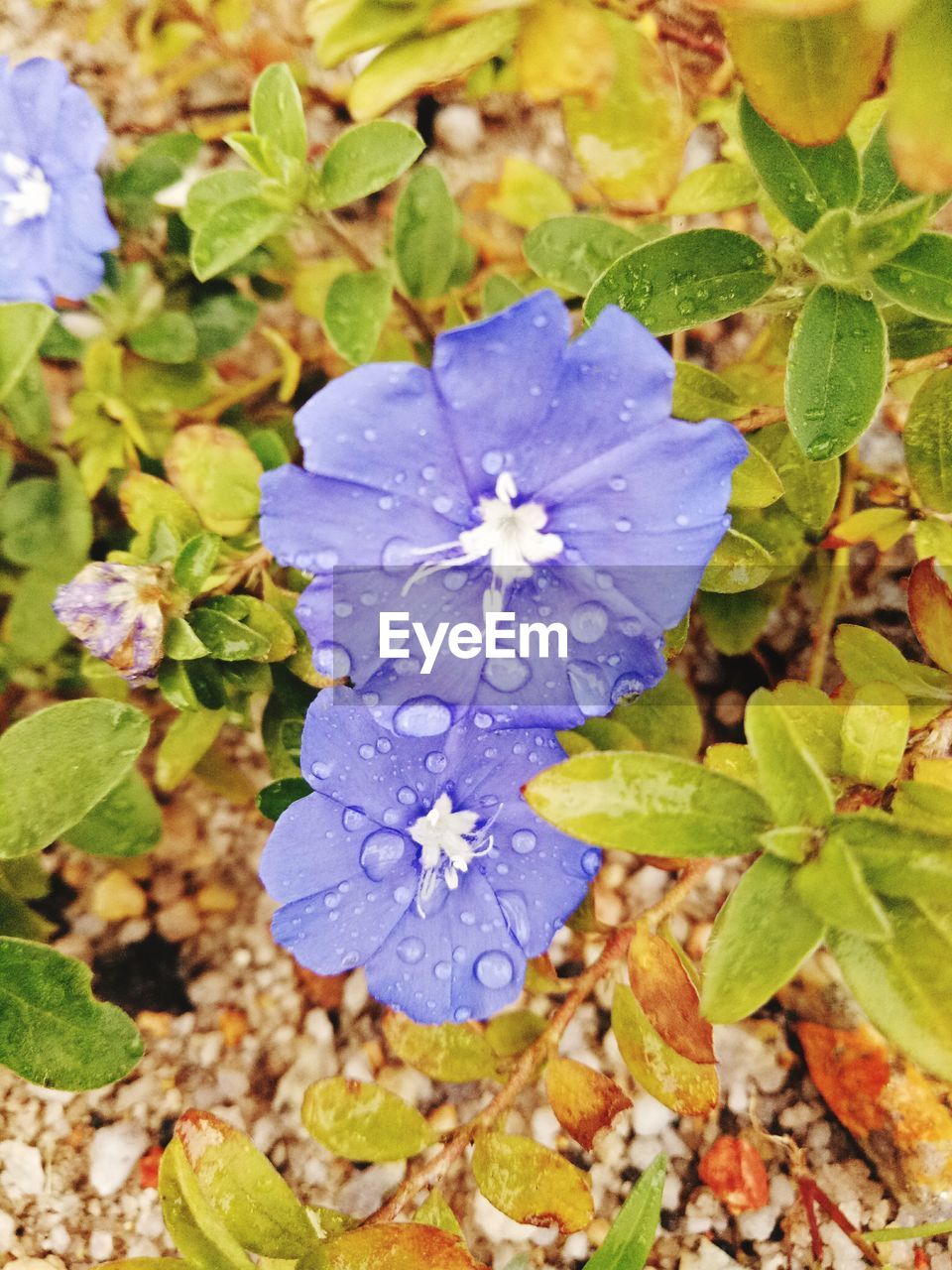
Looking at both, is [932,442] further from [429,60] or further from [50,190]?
[50,190]

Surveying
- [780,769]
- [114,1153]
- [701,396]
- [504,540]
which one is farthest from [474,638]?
[114,1153]

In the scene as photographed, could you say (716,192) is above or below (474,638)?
above

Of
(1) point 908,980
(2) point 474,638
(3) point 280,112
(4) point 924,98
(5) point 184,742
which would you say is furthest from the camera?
(5) point 184,742

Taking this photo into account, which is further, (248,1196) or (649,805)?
(248,1196)

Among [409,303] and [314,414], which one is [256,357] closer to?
[409,303]

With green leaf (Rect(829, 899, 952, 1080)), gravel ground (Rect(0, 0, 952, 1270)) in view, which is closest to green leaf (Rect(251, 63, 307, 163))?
gravel ground (Rect(0, 0, 952, 1270))

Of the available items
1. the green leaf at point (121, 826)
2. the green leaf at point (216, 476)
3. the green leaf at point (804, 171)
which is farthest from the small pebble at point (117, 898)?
the green leaf at point (804, 171)

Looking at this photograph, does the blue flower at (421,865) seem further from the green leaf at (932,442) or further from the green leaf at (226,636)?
the green leaf at (932,442)
